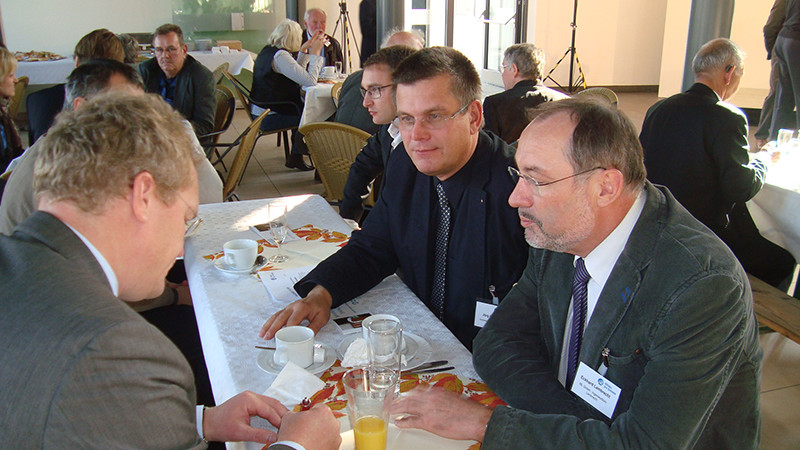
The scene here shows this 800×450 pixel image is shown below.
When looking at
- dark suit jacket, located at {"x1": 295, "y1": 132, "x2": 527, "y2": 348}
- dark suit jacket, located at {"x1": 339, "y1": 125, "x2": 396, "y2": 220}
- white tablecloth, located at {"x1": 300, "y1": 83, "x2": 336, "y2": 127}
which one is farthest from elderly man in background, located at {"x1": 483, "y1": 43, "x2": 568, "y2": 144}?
dark suit jacket, located at {"x1": 295, "y1": 132, "x2": 527, "y2": 348}

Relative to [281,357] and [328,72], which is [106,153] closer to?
[281,357]

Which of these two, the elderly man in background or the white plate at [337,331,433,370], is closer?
the white plate at [337,331,433,370]

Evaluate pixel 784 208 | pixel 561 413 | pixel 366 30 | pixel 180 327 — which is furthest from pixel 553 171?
pixel 366 30

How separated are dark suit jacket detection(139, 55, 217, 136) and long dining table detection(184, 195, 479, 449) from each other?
2703 millimetres

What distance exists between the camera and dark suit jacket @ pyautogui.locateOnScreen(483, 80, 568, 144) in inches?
167

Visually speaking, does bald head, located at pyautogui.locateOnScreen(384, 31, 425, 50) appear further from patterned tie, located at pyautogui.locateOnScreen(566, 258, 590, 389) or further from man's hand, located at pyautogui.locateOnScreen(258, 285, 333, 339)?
patterned tie, located at pyautogui.locateOnScreen(566, 258, 590, 389)

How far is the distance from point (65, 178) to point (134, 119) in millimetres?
132

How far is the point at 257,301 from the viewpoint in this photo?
5.67 ft

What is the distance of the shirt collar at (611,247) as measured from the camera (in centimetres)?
126

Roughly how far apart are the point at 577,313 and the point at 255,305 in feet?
2.81

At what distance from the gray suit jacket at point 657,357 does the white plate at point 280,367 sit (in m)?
0.33

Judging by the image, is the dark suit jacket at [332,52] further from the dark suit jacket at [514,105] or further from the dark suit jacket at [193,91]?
the dark suit jacket at [514,105]

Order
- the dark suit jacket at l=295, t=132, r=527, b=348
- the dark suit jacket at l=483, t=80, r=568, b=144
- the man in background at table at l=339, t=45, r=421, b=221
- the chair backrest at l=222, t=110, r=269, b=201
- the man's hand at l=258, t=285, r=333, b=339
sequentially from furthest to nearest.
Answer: the dark suit jacket at l=483, t=80, r=568, b=144 < the chair backrest at l=222, t=110, r=269, b=201 < the man in background at table at l=339, t=45, r=421, b=221 < the dark suit jacket at l=295, t=132, r=527, b=348 < the man's hand at l=258, t=285, r=333, b=339

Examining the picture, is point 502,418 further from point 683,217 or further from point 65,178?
point 65,178
